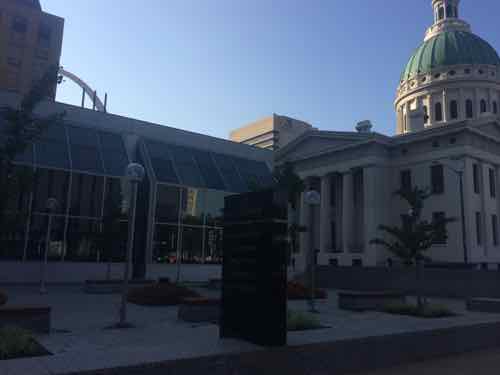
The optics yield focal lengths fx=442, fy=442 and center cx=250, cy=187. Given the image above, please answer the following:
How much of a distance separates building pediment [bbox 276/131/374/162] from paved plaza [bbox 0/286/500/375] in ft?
119

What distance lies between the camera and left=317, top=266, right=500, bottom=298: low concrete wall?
25.0 m

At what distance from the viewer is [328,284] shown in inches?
1315

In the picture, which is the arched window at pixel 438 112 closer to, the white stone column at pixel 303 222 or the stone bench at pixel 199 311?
the white stone column at pixel 303 222

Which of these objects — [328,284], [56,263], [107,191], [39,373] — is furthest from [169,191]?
[39,373]

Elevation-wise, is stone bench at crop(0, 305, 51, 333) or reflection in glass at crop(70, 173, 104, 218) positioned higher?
reflection in glass at crop(70, 173, 104, 218)

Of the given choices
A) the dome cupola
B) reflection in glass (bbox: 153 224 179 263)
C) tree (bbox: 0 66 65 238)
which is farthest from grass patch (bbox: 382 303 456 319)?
the dome cupola

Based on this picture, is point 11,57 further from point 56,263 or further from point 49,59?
point 56,263

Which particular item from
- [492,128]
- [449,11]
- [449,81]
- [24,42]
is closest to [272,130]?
[449,11]

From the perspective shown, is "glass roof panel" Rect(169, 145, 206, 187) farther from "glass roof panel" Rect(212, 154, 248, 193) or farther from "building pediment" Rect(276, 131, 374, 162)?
"building pediment" Rect(276, 131, 374, 162)

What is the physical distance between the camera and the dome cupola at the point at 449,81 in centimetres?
7125

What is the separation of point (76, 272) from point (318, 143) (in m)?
35.3

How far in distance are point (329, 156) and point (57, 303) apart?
135 ft

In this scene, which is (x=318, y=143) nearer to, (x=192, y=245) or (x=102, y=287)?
(x=192, y=245)

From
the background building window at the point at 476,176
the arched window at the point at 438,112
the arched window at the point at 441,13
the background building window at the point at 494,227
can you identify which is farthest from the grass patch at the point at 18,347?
the arched window at the point at 441,13
